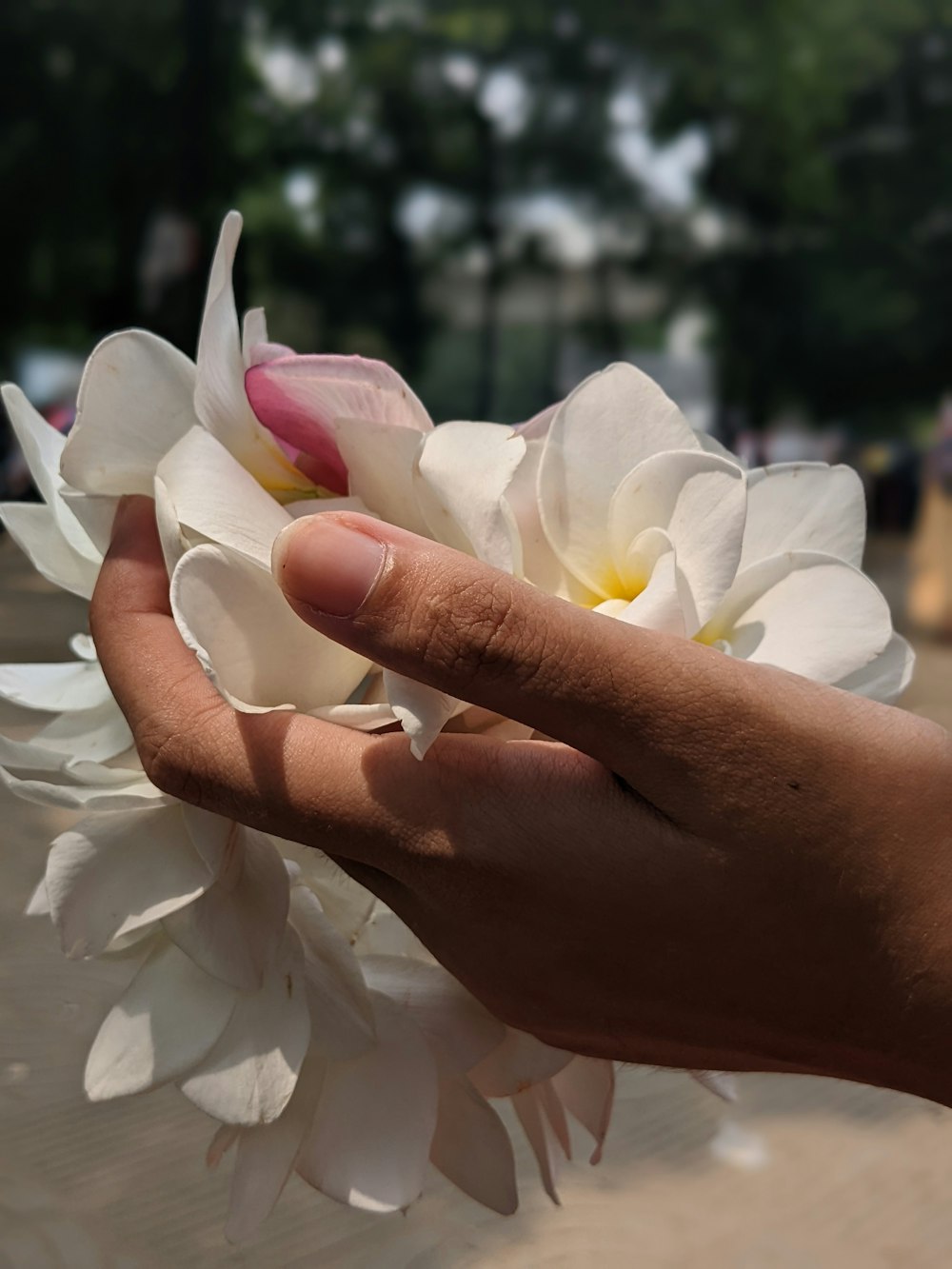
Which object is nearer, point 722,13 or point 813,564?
point 813,564

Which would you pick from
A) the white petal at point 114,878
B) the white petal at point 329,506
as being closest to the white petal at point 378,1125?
the white petal at point 114,878

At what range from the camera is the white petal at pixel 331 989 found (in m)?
0.50

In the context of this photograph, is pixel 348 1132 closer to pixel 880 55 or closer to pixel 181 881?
pixel 181 881

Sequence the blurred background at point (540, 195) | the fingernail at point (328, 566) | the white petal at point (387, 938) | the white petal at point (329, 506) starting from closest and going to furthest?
the fingernail at point (328, 566)
the white petal at point (329, 506)
the white petal at point (387, 938)
the blurred background at point (540, 195)

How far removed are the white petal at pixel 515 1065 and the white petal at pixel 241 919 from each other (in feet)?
0.42

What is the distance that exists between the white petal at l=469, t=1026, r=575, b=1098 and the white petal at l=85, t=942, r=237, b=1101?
0.43ft

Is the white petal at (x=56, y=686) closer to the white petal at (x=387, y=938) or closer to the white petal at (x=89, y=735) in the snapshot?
the white petal at (x=89, y=735)

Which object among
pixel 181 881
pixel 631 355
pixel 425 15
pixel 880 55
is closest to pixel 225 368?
pixel 181 881

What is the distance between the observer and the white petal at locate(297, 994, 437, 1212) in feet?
1.66

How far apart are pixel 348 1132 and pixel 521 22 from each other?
992cm

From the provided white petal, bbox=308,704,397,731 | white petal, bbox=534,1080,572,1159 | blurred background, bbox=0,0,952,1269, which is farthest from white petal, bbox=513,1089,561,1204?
blurred background, bbox=0,0,952,1269

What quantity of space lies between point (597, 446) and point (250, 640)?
0.16 metres

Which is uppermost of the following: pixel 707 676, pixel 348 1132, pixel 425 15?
pixel 425 15

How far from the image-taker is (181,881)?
48 cm
